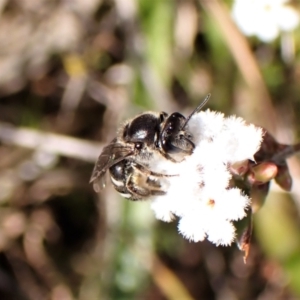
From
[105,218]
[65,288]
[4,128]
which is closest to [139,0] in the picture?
[4,128]

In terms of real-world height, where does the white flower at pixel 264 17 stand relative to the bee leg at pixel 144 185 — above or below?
above

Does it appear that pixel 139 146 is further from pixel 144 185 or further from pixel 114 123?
pixel 114 123

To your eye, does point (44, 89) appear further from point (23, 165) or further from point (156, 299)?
point (156, 299)

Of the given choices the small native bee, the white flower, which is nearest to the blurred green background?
the white flower

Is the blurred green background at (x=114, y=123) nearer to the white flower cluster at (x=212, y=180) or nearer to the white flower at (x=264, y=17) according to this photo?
the white flower at (x=264, y=17)

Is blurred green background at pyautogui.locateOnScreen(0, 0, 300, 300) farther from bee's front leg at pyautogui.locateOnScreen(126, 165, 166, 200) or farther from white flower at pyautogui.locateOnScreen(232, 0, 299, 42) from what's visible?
bee's front leg at pyautogui.locateOnScreen(126, 165, 166, 200)

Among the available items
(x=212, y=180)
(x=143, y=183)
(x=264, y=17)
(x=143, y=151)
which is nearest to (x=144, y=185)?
(x=143, y=183)

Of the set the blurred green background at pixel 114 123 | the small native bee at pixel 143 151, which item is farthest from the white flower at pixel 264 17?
the small native bee at pixel 143 151
